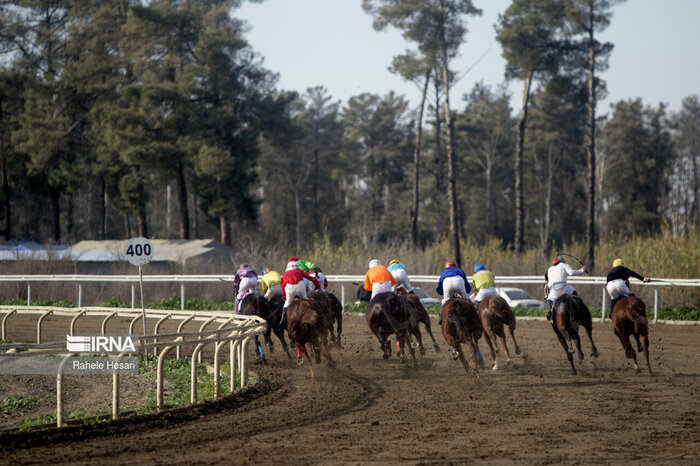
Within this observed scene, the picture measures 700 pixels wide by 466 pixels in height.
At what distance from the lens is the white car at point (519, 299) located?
77.4 feet

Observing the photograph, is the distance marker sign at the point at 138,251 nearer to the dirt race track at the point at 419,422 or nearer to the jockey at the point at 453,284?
the dirt race track at the point at 419,422

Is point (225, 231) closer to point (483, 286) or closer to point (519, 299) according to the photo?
point (519, 299)

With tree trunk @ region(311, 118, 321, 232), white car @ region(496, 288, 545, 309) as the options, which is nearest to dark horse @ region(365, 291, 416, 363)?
white car @ region(496, 288, 545, 309)

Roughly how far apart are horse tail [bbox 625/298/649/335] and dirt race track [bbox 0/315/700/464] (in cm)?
69

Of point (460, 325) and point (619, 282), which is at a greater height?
point (619, 282)

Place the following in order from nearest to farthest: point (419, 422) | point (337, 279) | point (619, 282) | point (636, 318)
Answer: point (419, 422), point (636, 318), point (619, 282), point (337, 279)

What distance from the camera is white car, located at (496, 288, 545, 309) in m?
23.6

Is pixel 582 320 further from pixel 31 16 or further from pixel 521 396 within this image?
pixel 31 16

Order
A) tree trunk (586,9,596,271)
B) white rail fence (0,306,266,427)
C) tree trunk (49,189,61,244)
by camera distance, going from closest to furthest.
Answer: white rail fence (0,306,266,427), tree trunk (586,9,596,271), tree trunk (49,189,61,244)

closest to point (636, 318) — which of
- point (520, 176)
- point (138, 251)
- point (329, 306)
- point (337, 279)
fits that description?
point (329, 306)

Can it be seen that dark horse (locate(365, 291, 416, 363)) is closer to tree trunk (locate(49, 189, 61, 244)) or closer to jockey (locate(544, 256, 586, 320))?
jockey (locate(544, 256, 586, 320))

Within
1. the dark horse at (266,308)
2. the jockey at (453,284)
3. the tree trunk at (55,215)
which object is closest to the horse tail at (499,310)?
the jockey at (453,284)

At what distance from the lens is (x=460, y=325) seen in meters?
12.4

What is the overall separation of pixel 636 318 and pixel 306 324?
511cm
